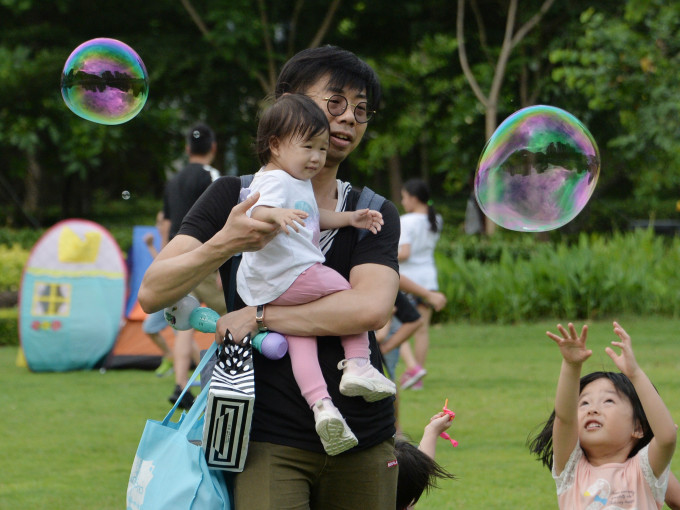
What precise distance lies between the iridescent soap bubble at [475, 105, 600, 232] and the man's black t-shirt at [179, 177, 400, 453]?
59.0 inches

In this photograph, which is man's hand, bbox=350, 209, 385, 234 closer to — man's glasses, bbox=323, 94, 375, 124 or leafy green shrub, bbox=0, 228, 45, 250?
man's glasses, bbox=323, 94, 375, 124

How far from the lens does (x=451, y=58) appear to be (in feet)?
78.3

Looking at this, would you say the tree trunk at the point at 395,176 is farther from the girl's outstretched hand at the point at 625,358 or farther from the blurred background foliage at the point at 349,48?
the girl's outstretched hand at the point at 625,358

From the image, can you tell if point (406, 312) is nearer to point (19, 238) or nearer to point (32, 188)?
point (19, 238)

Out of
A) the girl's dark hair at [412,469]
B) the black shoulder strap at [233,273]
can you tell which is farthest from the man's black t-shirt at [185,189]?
the black shoulder strap at [233,273]

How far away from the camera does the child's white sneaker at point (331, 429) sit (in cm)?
253

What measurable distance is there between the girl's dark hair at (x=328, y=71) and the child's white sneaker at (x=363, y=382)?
0.76 metres

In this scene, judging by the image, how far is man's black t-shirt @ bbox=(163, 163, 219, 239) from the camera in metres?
7.69

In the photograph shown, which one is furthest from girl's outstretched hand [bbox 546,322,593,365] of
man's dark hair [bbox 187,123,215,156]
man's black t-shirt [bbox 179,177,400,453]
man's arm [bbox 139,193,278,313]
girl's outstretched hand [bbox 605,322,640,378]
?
man's dark hair [bbox 187,123,215,156]

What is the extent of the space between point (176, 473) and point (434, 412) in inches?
222

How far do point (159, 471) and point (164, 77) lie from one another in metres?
20.9

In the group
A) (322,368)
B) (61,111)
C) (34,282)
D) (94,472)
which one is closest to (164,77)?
(61,111)

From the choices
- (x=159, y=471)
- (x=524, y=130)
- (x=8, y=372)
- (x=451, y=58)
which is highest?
(x=451, y=58)

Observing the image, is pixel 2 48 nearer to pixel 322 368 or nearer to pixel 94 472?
pixel 94 472
